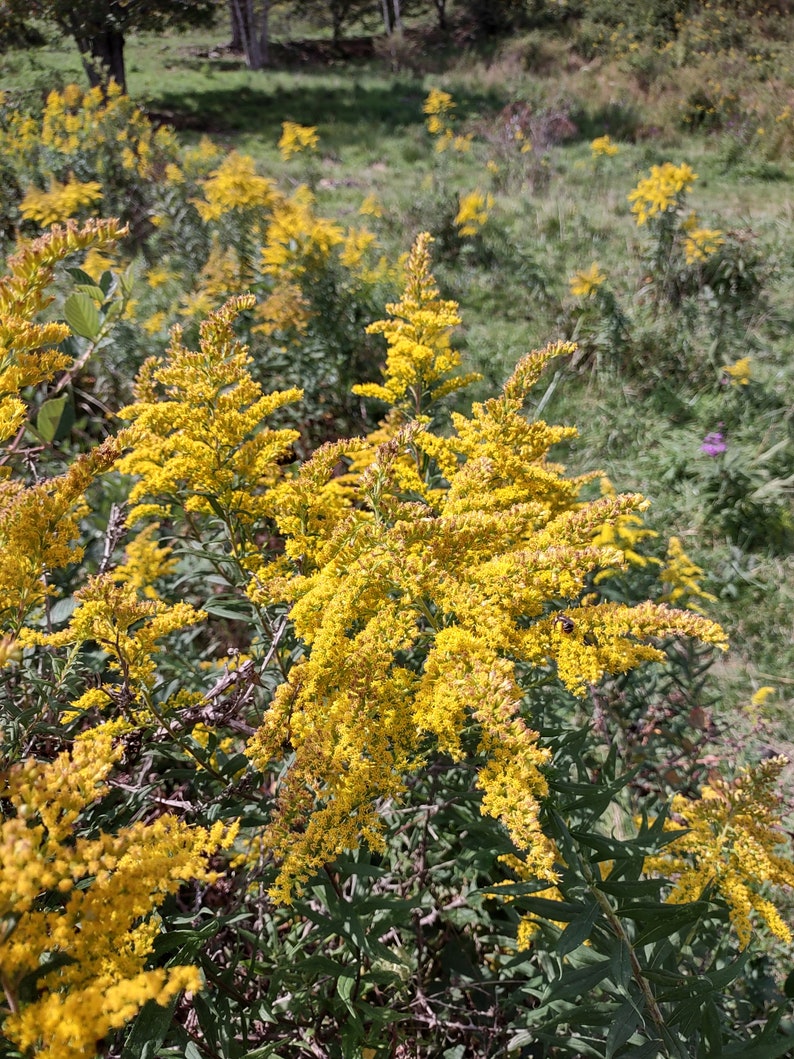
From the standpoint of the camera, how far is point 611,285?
24.4 feet

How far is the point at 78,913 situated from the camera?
38.4 inches

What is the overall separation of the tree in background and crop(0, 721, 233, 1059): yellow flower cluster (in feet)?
42.3

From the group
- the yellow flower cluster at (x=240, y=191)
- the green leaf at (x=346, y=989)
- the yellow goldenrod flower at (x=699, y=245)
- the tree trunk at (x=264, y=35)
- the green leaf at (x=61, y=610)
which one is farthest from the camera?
the tree trunk at (x=264, y=35)

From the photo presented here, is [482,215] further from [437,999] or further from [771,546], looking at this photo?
[437,999]

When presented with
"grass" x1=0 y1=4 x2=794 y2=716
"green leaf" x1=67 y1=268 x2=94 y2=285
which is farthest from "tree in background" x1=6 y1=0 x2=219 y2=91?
"green leaf" x1=67 y1=268 x2=94 y2=285

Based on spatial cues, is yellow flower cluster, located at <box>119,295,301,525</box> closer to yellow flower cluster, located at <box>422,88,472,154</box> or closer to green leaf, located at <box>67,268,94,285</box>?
green leaf, located at <box>67,268,94,285</box>

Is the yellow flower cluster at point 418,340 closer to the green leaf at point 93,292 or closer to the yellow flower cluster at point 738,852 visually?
the green leaf at point 93,292

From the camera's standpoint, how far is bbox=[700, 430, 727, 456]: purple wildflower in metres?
4.92

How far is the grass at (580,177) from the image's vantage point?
5191mm

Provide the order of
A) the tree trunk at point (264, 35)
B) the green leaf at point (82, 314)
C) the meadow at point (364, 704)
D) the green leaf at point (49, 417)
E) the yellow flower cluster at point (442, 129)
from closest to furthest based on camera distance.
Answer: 1. the meadow at point (364, 704)
2. the green leaf at point (82, 314)
3. the green leaf at point (49, 417)
4. the yellow flower cluster at point (442, 129)
5. the tree trunk at point (264, 35)

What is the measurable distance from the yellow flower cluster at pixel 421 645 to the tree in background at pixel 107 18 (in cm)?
1241

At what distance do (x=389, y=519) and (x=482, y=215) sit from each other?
25.4ft

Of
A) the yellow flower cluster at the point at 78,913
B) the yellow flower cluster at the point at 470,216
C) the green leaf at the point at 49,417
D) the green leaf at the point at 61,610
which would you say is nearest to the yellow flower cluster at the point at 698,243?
the yellow flower cluster at the point at 470,216

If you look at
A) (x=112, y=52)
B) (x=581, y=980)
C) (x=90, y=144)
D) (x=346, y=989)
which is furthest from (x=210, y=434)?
(x=112, y=52)
